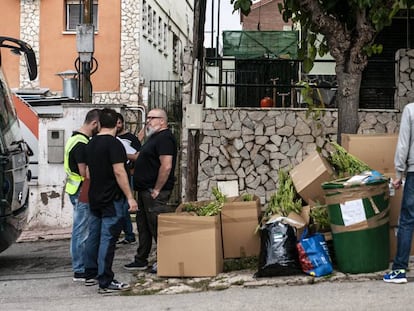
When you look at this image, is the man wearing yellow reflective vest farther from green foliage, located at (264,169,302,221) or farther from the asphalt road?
green foliage, located at (264,169,302,221)

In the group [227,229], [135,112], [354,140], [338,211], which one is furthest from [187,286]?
[135,112]

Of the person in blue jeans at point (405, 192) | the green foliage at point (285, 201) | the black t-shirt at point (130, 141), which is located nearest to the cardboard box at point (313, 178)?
the green foliage at point (285, 201)

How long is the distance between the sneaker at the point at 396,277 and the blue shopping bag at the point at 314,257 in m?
0.54

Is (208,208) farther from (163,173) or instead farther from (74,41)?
(74,41)

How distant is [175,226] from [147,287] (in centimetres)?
67

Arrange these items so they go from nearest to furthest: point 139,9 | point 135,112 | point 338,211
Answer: point 338,211 < point 135,112 < point 139,9

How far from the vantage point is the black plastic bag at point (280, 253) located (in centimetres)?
625

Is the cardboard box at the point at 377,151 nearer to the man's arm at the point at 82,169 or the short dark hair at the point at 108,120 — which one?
the short dark hair at the point at 108,120

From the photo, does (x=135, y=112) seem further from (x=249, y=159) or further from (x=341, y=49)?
(x=341, y=49)

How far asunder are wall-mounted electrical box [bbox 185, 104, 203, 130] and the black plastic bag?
4.42 metres

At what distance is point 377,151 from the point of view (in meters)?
6.88

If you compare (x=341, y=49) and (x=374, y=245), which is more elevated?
(x=341, y=49)

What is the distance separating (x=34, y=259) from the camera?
881cm

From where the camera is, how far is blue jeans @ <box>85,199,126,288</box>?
6316 mm
